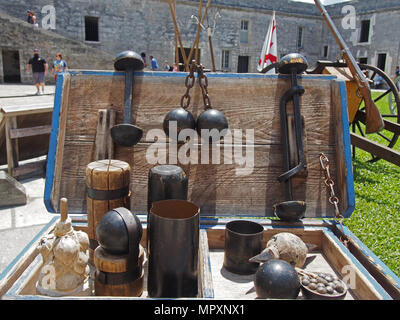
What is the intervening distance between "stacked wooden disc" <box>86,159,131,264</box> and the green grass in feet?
7.49

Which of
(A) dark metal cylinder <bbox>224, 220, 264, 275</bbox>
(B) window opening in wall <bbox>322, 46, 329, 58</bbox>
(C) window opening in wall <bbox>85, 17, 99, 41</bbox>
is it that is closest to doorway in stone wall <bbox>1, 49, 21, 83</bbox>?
(C) window opening in wall <bbox>85, 17, 99, 41</bbox>

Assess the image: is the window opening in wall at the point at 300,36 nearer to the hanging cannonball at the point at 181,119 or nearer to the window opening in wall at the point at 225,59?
the window opening in wall at the point at 225,59

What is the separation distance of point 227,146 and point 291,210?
54cm

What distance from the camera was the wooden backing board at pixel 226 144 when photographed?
1992 millimetres

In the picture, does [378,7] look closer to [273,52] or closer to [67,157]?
[273,52]

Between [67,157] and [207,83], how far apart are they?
36.3 inches

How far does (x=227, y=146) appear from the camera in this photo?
207 cm

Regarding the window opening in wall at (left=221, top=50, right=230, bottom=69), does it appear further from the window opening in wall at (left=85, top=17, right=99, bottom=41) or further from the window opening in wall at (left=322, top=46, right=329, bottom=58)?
the window opening in wall at (left=322, top=46, right=329, bottom=58)

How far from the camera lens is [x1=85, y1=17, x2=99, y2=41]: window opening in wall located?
22.0m

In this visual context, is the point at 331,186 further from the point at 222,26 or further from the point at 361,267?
the point at 222,26

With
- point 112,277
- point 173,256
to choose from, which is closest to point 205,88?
point 173,256

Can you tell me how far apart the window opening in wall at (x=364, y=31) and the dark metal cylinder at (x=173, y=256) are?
3147 cm

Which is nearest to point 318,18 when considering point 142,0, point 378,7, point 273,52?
point 378,7

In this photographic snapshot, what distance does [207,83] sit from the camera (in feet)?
6.54
